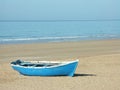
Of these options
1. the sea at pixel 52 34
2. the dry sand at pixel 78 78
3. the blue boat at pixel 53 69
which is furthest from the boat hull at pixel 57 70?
the sea at pixel 52 34

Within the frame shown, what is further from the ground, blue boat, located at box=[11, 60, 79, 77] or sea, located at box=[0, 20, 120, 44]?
sea, located at box=[0, 20, 120, 44]

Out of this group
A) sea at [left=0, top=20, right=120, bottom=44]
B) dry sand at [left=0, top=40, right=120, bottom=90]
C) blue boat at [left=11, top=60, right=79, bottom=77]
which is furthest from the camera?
sea at [left=0, top=20, right=120, bottom=44]

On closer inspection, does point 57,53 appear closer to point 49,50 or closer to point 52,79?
point 49,50

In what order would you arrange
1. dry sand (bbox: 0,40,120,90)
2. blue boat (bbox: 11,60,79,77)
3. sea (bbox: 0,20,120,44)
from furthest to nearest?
sea (bbox: 0,20,120,44)
blue boat (bbox: 11,60,79,77)
dry sand (bbox: 0,40,120,90)

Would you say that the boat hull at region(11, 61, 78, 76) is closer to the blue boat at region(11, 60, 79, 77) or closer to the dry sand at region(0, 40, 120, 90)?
the blue boat at region(11, 60, 79, 77)

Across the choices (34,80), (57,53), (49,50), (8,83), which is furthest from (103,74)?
(49,50)

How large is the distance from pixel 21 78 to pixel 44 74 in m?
1.10

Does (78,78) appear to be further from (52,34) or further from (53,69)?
(52,34)

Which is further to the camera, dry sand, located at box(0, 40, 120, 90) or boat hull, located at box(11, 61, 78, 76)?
boat hull, located at box(11, 61, 78, 76)

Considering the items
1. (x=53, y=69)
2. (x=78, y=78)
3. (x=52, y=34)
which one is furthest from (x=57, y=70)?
(x=52, y=34)

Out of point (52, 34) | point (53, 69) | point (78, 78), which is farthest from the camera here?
point (52, 34)

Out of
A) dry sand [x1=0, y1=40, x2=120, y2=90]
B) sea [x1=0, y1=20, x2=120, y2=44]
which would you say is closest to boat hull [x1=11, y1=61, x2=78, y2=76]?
dry sand [x1=0, y1=40, x2=120, y2=90]

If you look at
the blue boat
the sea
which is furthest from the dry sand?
the sea

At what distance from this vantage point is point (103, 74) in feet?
63.0
